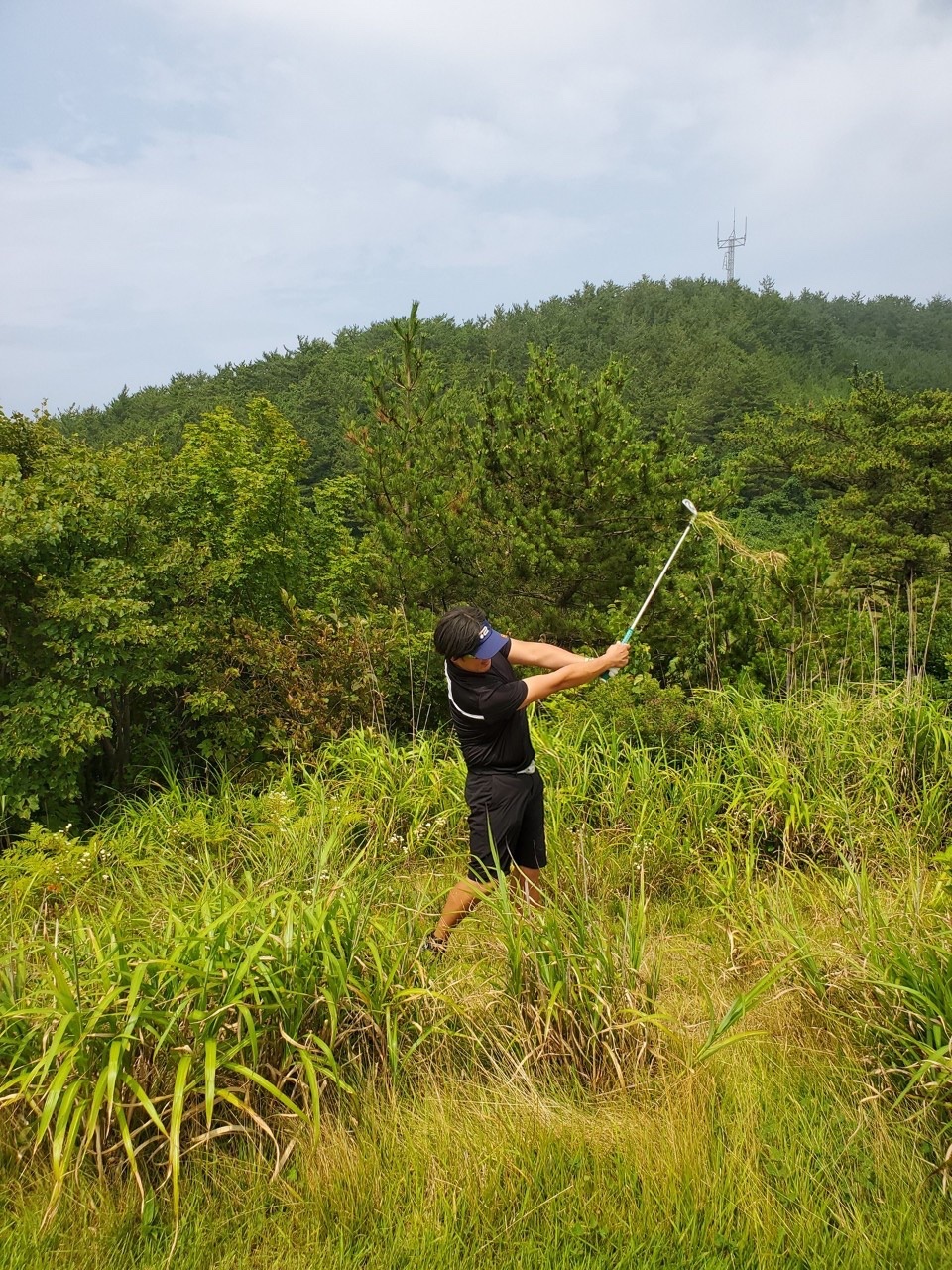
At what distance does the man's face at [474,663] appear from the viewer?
10.8ft

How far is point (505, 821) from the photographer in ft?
10.8

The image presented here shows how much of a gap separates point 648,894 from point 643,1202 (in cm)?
181

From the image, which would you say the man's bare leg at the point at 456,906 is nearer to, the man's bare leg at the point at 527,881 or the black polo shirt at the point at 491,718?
the man's bare leg at the point at 527,881

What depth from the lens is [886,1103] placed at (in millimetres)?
2273

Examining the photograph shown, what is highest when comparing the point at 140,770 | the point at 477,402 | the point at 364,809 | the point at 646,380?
the point at 646,380

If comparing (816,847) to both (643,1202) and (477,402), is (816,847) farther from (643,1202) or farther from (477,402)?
(477,402)

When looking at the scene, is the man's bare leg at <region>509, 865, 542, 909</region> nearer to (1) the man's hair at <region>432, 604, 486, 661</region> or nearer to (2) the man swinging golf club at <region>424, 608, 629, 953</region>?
(2) the man swinging golf club at <region>424, 608, 629, 953</region>

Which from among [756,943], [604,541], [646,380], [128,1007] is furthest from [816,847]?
[646,380]

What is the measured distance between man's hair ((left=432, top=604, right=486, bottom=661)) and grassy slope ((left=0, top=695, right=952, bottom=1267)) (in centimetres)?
94

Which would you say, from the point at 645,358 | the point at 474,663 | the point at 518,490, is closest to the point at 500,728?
the point at 474,663

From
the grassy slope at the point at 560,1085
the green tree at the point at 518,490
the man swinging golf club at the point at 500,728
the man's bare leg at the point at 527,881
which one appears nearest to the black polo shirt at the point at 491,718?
the man swinging golf club at the point at 500,728

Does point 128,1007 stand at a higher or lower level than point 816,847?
higher

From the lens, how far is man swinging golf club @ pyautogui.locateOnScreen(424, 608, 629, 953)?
3.24 metres

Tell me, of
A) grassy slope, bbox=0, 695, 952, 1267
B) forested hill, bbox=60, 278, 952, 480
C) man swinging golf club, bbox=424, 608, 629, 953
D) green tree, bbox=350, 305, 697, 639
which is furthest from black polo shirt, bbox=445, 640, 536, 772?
forested hill, bbox=60, 278, 952, 480
